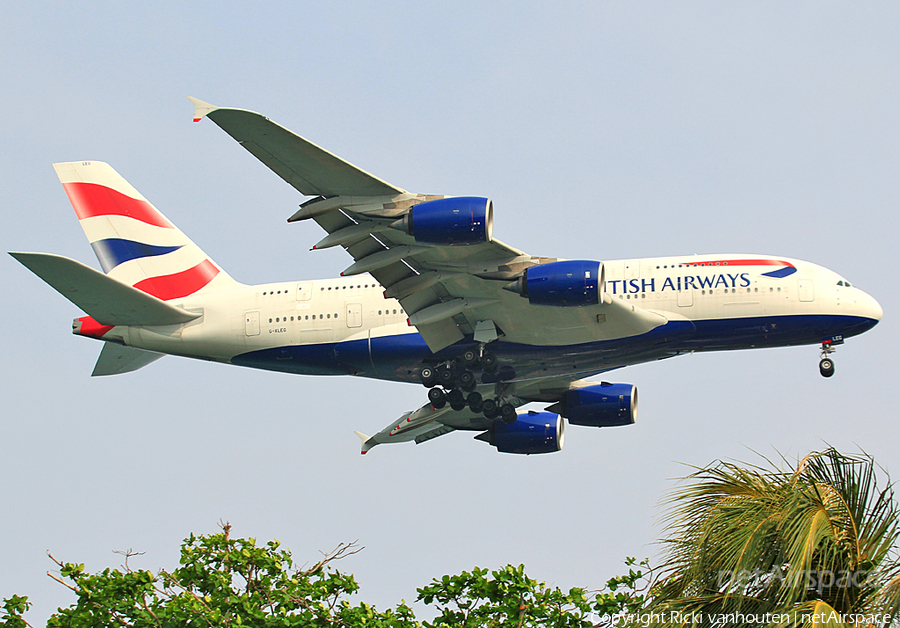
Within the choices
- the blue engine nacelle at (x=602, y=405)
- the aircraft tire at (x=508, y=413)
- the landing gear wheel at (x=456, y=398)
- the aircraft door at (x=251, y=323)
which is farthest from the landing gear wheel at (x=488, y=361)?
the aircraft door at (x=251, y=323)

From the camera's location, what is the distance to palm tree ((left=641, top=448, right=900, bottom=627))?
1046cm

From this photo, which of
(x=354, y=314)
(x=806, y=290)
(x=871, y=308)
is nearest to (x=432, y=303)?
(x=354, y=314)

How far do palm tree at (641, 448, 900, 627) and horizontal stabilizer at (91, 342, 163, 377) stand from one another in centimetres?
2510

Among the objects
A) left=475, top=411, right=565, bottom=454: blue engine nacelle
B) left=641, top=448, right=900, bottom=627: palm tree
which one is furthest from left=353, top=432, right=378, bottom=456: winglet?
left=641, top=448, right=900, bottom=627: palm tree

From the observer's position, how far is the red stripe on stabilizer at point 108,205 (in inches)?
1410

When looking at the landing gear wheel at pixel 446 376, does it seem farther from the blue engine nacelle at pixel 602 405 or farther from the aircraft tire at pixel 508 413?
the blue engine nacelle at pixel 602 405

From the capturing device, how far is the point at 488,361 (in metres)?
30.2

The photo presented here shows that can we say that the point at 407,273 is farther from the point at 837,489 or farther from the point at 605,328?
the point at 837,489

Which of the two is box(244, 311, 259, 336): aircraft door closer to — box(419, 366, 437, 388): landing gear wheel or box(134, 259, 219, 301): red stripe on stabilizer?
box(134, 259, 219, 301): red stripe on stabilizer

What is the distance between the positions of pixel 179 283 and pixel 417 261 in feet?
34.2

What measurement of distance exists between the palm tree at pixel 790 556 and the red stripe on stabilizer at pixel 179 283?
25.8 metres

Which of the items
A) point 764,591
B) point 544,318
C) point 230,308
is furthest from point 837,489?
point 230,308

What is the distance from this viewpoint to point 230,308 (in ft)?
106

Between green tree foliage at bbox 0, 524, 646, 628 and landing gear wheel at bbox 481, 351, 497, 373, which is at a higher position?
landing gear wheel at bbox 481, 351, 497, 373
